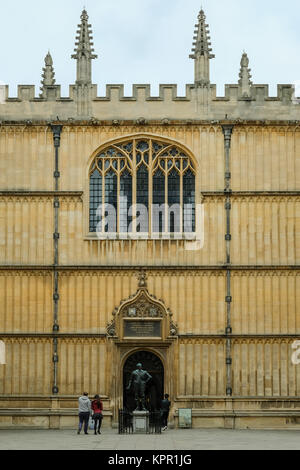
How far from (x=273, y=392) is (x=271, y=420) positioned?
107 centimetres

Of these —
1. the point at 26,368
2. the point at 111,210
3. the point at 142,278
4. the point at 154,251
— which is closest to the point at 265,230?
the point at 154,251

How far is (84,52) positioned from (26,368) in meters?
12.7

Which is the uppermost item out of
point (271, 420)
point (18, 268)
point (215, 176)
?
point (215, 176)

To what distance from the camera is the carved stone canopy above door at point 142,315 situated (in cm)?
3897

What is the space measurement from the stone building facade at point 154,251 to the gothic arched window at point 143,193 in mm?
56

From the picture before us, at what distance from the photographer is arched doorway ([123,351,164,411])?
39188mm

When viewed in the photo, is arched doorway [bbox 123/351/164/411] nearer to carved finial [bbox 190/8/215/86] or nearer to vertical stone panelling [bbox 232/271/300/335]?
vertical stone panelling [bbox 232/271/300/335]

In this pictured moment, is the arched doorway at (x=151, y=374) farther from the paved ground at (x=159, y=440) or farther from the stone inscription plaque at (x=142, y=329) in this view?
the paved ground at (x=159, y=440)

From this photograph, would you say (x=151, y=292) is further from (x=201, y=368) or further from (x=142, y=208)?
(x=201, y=368)

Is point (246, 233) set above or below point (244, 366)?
above

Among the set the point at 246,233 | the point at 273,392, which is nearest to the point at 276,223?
the point at 246,233

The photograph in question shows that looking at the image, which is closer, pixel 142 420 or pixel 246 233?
pixel 142 420

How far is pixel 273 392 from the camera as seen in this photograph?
38594 mm

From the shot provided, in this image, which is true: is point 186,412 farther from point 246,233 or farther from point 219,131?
point 219,131
